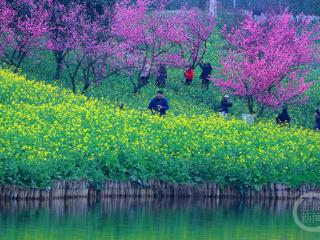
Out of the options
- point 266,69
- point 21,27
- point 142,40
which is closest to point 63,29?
point 21,27

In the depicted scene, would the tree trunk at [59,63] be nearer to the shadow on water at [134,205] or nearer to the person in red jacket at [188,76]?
the person in red jacket at [188,76]

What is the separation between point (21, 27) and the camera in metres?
45.9

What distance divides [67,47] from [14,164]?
2007cm

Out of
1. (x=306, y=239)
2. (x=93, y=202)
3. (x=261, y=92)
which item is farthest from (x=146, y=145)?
(x=261, y=92)

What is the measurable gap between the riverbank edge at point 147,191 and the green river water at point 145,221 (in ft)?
1.25

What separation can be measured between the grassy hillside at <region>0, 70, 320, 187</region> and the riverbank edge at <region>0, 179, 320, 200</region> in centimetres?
22

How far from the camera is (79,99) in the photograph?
40031mm

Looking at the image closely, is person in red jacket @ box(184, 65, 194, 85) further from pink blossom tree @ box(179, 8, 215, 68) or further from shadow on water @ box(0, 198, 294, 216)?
shadow on water @ box(0, 198, 294, 216)

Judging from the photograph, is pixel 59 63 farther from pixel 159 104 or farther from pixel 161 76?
pixel 159 104

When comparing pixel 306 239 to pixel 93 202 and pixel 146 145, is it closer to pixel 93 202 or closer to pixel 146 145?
pixel 93 202

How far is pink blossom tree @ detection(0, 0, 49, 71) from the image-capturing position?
46.0 metres

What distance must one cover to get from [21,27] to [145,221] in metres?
23.2

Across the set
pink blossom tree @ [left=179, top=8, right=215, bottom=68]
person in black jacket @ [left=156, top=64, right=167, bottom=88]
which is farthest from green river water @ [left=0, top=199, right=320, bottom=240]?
pink blossom tree @ [left=179, top=8, right=215, bottom=68]

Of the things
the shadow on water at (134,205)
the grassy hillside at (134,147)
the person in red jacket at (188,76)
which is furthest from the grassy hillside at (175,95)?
the shadow on water at (134,205)
